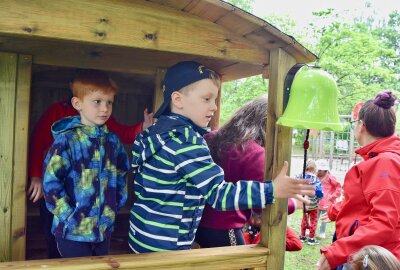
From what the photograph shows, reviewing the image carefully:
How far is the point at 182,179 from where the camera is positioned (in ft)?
7.01

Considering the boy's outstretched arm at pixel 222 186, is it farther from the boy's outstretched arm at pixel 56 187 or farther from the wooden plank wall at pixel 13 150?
the wooden plank wall at pixel 13 150

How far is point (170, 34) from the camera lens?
2127 millimetres

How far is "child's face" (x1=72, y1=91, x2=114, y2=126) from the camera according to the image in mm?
2457

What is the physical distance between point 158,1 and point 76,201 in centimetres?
128

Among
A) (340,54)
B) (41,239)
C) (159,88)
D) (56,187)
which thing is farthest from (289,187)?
(340,54)

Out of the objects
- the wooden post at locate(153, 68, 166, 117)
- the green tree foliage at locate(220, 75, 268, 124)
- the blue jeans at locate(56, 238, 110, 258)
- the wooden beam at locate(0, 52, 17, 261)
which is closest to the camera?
the blue jeans at locate(56, 238, 110, 258)

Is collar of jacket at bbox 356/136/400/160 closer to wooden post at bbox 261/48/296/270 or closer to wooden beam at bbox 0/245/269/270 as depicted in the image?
wooden post at bbox 261/48/296/270

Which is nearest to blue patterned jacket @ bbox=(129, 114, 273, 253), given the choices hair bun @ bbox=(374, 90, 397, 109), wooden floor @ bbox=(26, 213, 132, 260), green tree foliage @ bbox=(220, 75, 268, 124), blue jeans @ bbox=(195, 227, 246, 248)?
blue jeans @ bbox=(195, 227, 246, 248)

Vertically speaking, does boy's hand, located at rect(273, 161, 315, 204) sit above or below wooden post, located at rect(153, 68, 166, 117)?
below

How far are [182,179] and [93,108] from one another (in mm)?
782

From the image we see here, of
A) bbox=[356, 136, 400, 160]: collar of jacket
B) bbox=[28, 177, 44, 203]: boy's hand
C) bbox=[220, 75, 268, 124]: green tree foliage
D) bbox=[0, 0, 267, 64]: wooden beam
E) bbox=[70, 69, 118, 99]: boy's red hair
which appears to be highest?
bbox=[220, 75, 268, 124]: green tree foliage

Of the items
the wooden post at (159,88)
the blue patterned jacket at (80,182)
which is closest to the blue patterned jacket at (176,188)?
the blue patterned jacket at (80,182)

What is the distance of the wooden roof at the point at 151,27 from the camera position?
1.86 meters

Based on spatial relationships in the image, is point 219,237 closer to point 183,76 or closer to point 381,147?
point 183,76
